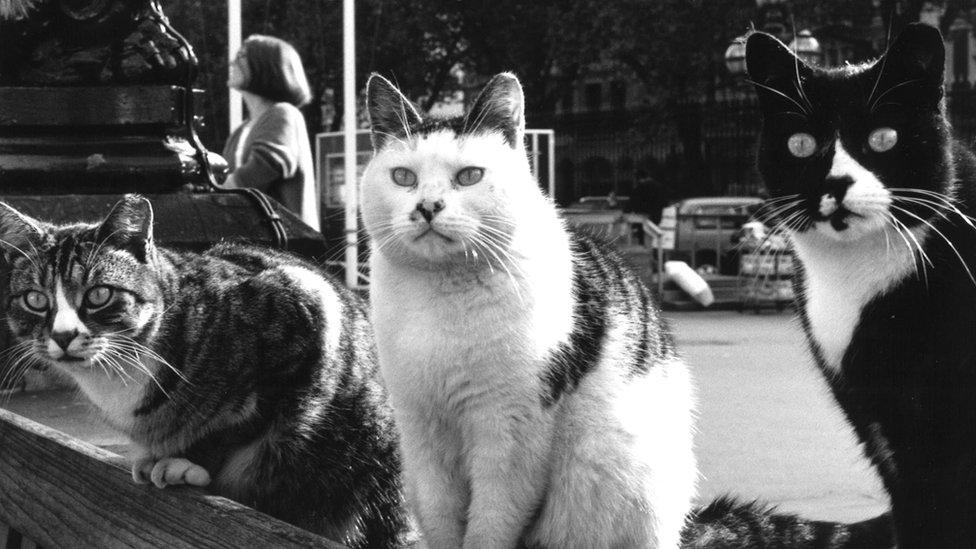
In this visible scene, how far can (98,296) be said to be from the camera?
224cm

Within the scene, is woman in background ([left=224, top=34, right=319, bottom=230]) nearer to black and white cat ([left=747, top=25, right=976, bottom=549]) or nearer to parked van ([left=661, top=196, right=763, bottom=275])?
black and white cat ([left=747, top=25, right=976, bottom=549])

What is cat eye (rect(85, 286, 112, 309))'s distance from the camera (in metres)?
2.24

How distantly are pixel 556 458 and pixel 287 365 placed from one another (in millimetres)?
644

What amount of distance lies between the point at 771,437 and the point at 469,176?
3072 mm

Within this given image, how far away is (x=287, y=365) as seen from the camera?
2373 millimetres

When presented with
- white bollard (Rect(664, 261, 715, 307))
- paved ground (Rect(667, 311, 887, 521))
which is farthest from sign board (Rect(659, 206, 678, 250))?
paved ground (Rect(667, 311, 887, 521))

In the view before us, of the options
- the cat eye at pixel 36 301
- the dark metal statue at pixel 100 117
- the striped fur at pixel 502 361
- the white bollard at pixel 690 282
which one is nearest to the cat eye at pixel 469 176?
the striped fur at pixel 502 361

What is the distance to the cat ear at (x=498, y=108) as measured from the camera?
209 cm

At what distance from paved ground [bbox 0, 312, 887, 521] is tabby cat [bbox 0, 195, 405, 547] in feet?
2.60

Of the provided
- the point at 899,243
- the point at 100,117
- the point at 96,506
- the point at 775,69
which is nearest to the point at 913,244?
the point at 899,243

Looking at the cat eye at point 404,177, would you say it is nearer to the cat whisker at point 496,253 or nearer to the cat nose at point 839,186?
the cat whisker at point 496,253

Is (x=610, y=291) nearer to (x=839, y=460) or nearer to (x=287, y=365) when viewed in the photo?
(x=287, y=365)

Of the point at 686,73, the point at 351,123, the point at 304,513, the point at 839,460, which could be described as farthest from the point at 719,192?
the point at 304,513

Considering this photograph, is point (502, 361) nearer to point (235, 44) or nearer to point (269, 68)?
point (269, 68)
